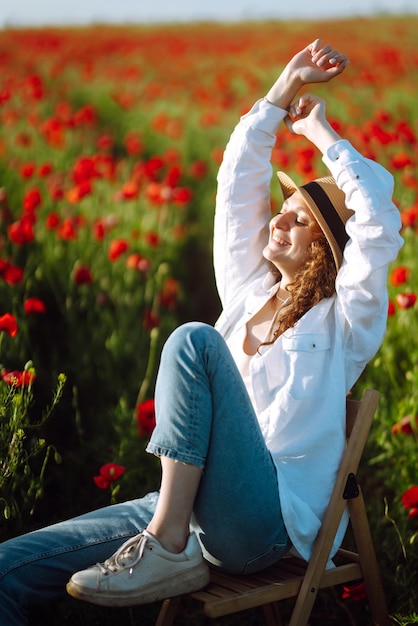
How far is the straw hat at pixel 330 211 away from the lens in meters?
2.47

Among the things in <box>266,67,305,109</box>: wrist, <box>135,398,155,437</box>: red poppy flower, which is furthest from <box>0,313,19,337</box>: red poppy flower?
<box>266,67,305,109</box>: wrist

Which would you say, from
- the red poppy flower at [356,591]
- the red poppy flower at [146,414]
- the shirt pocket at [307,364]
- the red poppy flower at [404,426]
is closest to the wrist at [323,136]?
the shirt pocket at [307,364]

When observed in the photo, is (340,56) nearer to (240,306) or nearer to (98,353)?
(240,306)

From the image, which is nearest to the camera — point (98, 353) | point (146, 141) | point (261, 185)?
point (261, 185)

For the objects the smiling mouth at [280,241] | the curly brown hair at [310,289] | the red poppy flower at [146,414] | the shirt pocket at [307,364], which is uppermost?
the smiling mouth at [280,241]

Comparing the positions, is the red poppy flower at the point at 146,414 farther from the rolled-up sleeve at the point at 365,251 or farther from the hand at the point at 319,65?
the hand at the point at 319,65

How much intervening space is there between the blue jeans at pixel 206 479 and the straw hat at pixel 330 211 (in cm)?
49

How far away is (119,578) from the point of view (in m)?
2.04

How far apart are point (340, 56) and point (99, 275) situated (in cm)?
246

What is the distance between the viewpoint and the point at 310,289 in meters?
2.49

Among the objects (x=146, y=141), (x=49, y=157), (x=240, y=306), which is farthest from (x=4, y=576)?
(x=146, y=141)

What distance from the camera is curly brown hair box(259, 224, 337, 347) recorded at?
2488 mm

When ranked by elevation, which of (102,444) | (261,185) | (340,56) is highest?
(340,56)

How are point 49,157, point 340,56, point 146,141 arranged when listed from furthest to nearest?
point 146,141 → point 49,157 → point 340,56
